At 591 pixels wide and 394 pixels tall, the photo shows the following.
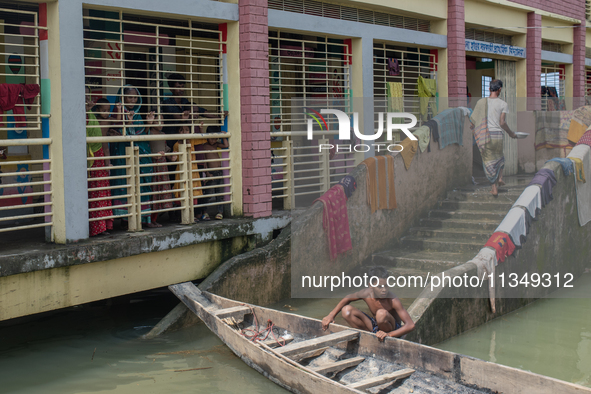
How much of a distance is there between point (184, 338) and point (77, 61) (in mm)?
3233

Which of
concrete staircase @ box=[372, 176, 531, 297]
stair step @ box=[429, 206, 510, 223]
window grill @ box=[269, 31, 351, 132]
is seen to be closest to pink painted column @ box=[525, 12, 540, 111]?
window grill @ box=[269, 31, 351, 132]

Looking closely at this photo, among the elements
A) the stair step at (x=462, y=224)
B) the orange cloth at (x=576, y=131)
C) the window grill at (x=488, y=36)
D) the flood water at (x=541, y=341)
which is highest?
the window grill at (x=488, y=36)

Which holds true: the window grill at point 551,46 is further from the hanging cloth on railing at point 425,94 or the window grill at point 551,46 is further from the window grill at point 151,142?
the window grill at point 151,142

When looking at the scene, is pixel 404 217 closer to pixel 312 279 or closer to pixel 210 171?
pixel 312 279

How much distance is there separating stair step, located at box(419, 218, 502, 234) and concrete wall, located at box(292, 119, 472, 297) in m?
0.21

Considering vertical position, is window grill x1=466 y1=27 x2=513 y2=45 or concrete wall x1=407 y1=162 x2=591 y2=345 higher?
window grill x1=466 y1=27 x2=513 y2=45

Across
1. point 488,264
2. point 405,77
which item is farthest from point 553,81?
point 488,264

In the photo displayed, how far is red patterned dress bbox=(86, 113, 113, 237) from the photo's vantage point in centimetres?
706

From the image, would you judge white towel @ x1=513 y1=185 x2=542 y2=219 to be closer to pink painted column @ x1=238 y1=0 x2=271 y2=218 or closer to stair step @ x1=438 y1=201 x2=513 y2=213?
stair step @ x1=438 y1=201 x2=513 y2=213

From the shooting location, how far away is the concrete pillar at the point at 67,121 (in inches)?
259

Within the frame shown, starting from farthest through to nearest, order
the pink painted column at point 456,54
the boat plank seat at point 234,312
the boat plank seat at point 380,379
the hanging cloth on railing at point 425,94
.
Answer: the pink painted column at point 456,54 < the hanging cloth on railing at point 425,94 < the boat plank seat at point 234,312 < the boat plank seat at point 380,379

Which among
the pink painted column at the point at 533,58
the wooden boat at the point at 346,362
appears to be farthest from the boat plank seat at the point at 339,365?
the pink painted column at the point at 533,58

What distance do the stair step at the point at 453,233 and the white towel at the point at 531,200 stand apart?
747 millimetres

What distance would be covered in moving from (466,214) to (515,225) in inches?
57.9
